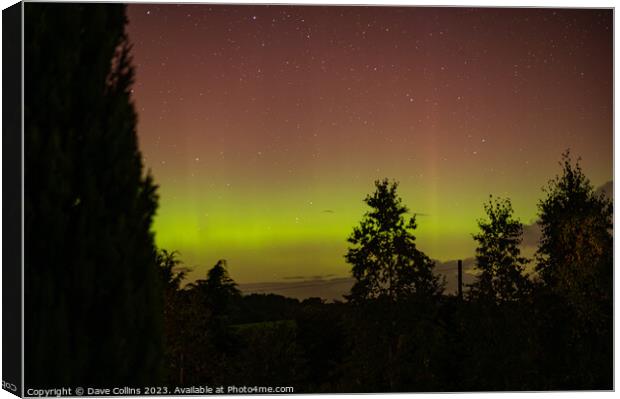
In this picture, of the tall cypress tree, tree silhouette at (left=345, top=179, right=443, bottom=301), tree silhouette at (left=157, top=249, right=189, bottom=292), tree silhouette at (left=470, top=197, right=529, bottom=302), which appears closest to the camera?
the tall cypress tree

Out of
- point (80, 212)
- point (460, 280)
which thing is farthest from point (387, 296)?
point (80, 212)

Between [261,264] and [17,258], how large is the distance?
2.73 meters

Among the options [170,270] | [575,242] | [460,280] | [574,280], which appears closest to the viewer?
[170,270]

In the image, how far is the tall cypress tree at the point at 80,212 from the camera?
28.8 ft

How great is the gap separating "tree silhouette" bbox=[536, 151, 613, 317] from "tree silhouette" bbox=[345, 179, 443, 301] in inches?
46.8

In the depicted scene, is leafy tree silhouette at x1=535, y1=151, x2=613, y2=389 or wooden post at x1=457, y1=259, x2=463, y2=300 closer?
leafy tree silhouette at x1=535, y1=151, x2=613, y2=389

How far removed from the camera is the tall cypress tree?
28.8 feet

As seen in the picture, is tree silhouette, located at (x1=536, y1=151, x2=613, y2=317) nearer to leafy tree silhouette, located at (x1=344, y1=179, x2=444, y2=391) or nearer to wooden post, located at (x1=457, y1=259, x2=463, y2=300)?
wooden post, located at (x1=457, y1=259, x2=463, y2=300)

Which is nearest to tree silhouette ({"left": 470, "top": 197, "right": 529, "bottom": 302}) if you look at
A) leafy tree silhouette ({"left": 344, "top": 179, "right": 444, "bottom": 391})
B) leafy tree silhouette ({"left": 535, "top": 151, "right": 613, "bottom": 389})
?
leafy tree silhouette ({"left": 535, "top": 151, "right": 613, "bottom": 389})

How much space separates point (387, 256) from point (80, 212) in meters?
4.14

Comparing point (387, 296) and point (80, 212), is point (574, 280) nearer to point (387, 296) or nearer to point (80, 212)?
point (387, 296)

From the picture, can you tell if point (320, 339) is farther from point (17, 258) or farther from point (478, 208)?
point (17, 258)

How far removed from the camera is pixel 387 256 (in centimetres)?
1191

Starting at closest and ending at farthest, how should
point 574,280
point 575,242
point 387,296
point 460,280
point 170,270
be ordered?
point 170,270, point 574,280, point 460,280, point 575,242, point 387,296
